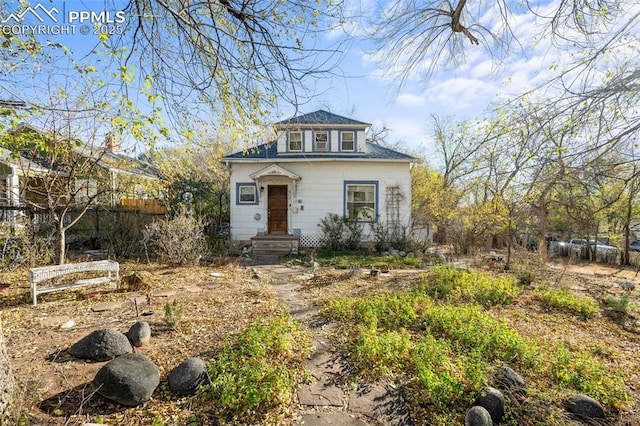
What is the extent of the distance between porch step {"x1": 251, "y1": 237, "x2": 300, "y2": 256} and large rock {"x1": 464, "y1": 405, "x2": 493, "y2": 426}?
8.19 m

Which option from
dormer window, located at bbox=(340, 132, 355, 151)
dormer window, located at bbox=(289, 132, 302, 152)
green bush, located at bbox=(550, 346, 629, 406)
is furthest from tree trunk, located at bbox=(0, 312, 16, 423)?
dormer window, located at bbox=(340, 132, 355, 151)

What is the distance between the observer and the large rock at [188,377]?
92.4 inches

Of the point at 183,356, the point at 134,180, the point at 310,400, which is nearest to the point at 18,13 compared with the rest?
the point at 183,356

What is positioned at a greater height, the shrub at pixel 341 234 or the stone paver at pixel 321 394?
the shrub at pixel 341 234

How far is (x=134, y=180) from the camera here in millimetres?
7707

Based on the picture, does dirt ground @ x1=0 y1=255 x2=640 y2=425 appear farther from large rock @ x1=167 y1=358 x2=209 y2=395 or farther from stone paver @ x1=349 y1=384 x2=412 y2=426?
stone paver @ x1=349 y1=384 x2=412 y2=426

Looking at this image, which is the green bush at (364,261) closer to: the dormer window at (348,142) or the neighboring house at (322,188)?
the neighboring house at (322,188)

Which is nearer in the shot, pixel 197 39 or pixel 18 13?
pixel 18 13

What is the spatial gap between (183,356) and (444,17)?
508 centimetres

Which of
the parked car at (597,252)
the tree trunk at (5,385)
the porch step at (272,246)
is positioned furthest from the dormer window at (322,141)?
the parked car at (597,252)

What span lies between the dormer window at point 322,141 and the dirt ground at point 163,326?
20.3ft

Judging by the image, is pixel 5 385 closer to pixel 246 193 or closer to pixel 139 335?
pixel 139 335

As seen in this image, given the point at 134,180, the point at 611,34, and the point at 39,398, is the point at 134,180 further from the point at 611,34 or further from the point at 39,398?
the point at 611,34

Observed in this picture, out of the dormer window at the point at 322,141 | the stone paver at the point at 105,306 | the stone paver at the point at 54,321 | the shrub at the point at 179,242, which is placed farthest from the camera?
the dormer window at the point at 322,141
